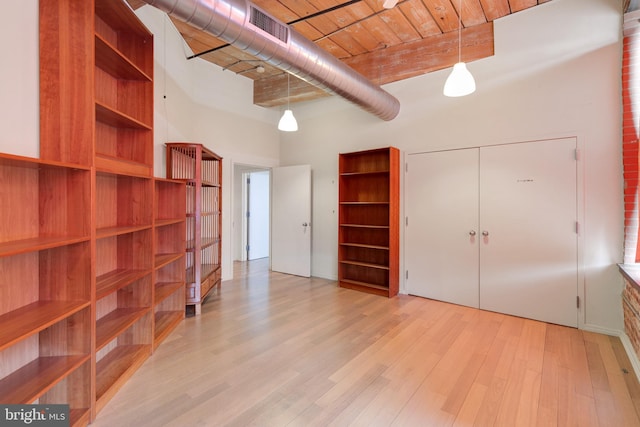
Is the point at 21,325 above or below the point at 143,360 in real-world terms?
above

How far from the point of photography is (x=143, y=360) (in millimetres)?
2340

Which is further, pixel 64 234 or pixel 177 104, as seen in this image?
pixel 177 104

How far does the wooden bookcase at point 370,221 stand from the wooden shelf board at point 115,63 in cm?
296

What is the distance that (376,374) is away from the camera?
224 centimetres

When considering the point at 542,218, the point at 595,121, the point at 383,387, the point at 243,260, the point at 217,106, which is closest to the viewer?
the point at 383,387

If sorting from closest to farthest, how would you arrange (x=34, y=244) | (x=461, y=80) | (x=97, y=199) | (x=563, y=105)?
(x=34, y=244)
(x=97, y=199)
(x=461, y=80)
(x=563, y=105)

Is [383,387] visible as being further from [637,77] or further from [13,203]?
[637,77]

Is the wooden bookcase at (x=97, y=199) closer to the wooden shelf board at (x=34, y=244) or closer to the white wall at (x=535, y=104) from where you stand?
the wooden shelf board at (x=34, y=244)

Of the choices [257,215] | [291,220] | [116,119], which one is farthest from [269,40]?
[257,215]

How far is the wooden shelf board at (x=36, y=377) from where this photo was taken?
1.34 metres

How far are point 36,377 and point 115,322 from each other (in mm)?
680

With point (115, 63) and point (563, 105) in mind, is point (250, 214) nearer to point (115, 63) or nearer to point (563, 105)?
point (115, 63)

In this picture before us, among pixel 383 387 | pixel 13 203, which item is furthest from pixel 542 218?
pixel 13 203

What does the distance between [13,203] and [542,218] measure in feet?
14.4
